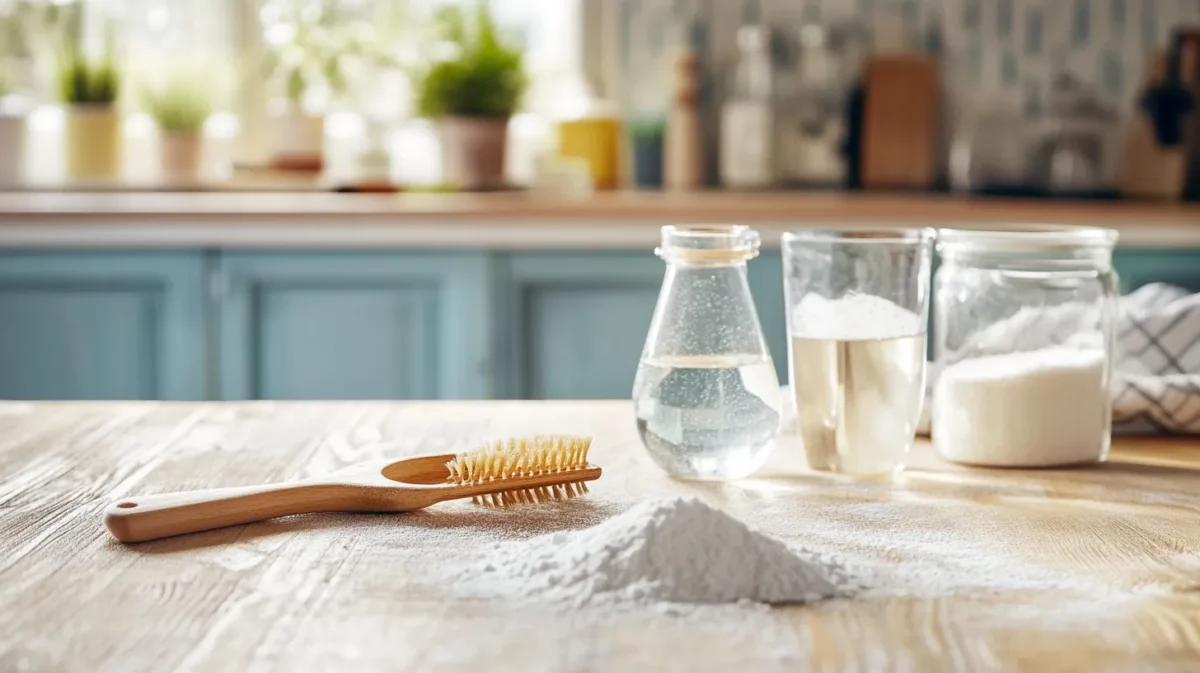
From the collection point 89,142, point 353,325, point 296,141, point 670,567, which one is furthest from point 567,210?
point 670,567

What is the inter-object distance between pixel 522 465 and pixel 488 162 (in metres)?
2.02

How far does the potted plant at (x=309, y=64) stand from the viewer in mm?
3041

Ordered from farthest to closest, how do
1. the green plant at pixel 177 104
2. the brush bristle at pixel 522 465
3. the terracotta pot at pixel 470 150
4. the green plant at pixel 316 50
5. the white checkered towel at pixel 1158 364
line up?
the green plant at pixel 316 50
the green plant at pixel 177 104
the terracotta pot at pixel 470 150
the white checkered towel at pixel 1158 364
the brush bristle at pixel 522 465

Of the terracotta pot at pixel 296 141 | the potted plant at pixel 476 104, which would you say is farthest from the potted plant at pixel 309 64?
the potted plant at pixel 476 104

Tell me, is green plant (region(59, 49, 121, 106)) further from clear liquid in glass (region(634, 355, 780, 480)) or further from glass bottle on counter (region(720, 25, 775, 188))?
clear liquid in glass (region(634, 355, 780, 480))

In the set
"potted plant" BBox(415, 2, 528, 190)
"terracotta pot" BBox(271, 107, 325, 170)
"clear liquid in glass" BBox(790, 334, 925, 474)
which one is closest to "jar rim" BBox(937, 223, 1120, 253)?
"clear liquid in glass" BBox(790, 334, 925, 474)

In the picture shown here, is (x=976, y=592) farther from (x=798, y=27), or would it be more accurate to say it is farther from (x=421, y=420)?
(x=798, y=27)

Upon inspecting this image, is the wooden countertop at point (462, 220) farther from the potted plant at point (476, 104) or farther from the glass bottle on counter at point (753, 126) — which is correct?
the glass bottle on counter at point (753, 126)

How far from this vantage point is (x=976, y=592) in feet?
2.33

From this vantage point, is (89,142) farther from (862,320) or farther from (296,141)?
(862,320)

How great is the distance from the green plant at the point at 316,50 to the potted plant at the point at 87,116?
0.36 m

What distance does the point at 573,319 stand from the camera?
2424 millimetres

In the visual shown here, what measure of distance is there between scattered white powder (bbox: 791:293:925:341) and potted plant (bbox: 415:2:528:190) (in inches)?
76.2

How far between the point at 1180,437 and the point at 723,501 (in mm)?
496
